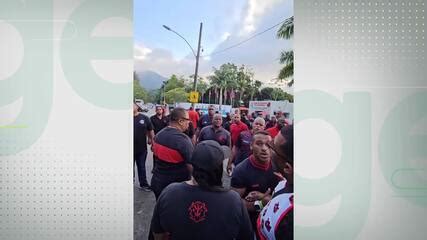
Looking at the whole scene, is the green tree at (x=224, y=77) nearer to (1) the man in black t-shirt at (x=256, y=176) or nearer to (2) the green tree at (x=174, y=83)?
(2) the green tree at (x=174, y=83)

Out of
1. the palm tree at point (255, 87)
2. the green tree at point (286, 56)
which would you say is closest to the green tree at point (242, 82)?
the palm tree at point (255, 87)

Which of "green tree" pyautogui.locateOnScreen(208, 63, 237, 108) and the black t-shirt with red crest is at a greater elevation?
"green tree" pyautogui.locateOnScreen(208, 63, 237, 108)

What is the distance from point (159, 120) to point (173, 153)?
2.86 m

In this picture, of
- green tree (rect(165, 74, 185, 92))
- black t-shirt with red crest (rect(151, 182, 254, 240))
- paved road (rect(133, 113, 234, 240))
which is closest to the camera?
black t-shirt with red crest (rect(151, 182, 254, 240))

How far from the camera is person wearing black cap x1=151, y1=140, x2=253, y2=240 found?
1.37 meters

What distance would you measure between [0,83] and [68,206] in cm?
69

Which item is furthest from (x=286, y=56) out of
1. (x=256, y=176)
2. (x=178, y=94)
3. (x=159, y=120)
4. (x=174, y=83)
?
(x=174, y=83)

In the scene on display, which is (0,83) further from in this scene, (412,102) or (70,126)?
(412,102)

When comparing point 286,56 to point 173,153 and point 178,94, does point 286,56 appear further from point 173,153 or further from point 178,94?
point 178,94

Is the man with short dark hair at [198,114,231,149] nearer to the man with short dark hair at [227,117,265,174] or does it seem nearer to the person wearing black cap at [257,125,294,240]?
the man with short dark hair at [227,117,265,174]

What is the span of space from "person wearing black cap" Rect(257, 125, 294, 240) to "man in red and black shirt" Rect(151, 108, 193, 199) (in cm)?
104

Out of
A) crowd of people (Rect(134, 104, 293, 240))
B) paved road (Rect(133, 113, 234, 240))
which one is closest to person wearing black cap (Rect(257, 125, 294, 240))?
crowd of people (Rect(134, 104, 293, 240))

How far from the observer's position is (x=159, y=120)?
5.40m

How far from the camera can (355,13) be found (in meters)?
1.67
